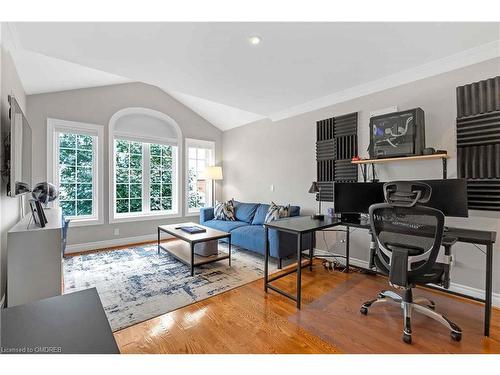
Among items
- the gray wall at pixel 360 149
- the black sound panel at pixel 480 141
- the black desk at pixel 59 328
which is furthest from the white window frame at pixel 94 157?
the black sound panel at pixel 480 141

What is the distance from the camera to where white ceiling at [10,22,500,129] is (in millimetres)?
2008

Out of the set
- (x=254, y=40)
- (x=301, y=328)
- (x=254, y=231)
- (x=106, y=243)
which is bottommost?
(x=301, y=328)

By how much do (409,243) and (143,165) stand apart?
15.1 feet

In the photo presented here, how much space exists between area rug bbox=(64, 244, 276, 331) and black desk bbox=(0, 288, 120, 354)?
1.14m

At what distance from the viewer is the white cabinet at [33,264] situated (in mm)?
1977

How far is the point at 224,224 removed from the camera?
4395mm

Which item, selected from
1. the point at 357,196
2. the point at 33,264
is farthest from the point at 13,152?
the point at 357,196

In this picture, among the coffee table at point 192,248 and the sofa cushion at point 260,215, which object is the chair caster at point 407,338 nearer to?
the coffee table at point 192,248

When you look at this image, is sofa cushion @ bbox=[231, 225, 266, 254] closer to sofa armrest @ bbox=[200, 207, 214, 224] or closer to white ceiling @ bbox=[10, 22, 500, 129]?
sofa armrest @ bbox=[200, 207, 214, 224]

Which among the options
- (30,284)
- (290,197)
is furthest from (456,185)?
(30,284)

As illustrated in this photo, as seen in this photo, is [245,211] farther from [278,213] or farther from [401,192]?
[401,192]
